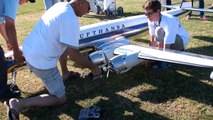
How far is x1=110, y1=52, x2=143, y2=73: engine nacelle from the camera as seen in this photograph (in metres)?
6.55

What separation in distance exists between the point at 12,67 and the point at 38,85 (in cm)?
84

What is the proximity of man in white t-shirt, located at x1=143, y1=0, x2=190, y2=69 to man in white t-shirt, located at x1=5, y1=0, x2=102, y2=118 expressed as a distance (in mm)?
2143

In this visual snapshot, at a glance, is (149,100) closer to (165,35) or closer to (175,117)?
(175,117)

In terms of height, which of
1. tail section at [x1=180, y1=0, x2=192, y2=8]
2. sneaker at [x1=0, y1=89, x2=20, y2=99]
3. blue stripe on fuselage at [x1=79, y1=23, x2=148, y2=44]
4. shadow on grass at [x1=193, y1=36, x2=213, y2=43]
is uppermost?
tail section at [x1=180, y1=0, x2=192, y2=8]

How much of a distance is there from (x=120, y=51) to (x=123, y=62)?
2.42 ft

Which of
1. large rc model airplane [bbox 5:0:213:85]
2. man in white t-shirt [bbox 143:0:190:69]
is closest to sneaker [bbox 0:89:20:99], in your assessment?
large rc model airplane [bbox 5:0:213:85]

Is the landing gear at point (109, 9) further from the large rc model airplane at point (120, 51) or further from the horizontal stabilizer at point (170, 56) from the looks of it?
the horizontal stabilizer at point (170, 56)

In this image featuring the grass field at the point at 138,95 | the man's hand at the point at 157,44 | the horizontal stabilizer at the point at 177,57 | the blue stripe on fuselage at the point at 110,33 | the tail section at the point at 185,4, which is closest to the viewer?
the grass field at the point at 138,95

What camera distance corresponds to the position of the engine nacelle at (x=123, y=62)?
6555 mm

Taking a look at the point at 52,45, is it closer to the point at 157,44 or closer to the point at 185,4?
the point at 157,44

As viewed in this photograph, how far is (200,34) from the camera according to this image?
412 inches

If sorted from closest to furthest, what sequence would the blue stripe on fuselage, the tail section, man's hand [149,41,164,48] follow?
man's hand [149,41,164,48] → the blue stripe on fuselage → the tail section

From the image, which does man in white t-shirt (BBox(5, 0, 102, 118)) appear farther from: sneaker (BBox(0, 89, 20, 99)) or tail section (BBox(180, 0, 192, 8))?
tail section (BBox(180, 0, 192, 8))

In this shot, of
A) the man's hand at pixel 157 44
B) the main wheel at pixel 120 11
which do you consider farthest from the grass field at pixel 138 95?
the main wheel at pixel 120 11
